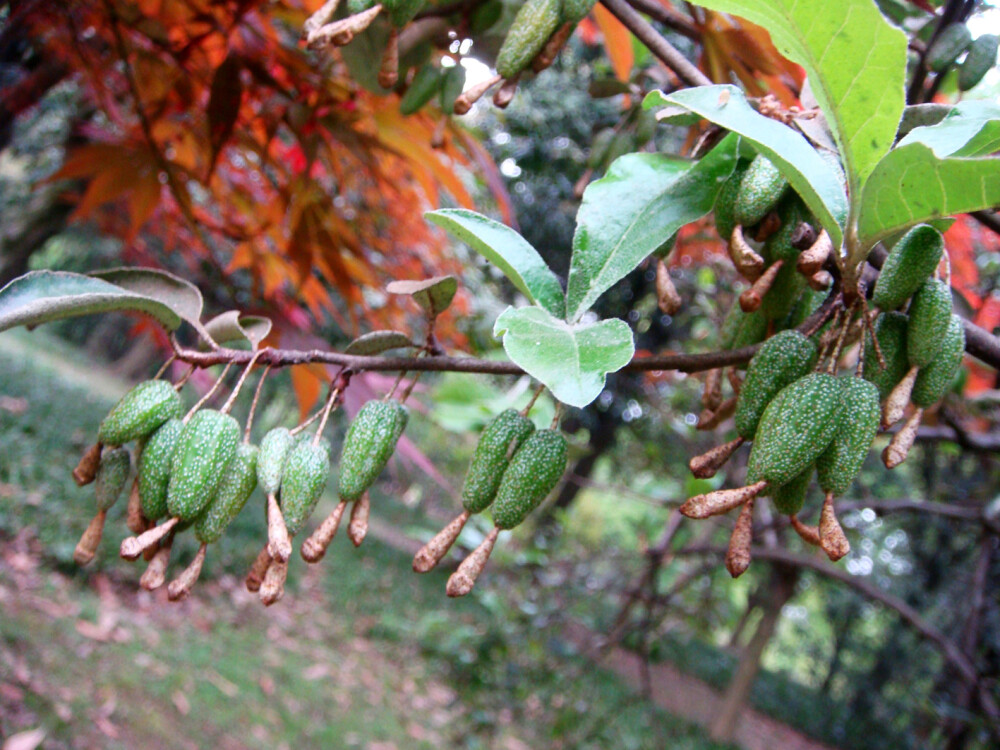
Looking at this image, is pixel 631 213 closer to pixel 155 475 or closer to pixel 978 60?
pixel 155 475

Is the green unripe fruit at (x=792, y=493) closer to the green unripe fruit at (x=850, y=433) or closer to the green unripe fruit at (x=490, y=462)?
the green unripe fruit at (x=850, y=433)

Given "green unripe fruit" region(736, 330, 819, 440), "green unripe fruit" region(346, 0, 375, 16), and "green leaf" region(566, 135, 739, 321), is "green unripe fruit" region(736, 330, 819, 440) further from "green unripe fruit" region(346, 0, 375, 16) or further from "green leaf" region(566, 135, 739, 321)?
"green unripe fruit" region(346, 0, 375, 16)

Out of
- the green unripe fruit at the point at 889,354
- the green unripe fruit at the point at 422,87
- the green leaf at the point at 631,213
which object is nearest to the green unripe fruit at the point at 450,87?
the green unripe fruit at the point at 422,87

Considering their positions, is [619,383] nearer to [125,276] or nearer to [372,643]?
[372,643]

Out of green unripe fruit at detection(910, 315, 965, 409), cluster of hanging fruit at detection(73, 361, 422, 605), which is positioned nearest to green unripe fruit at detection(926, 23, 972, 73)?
green unripe fruit at detection(910, 315, 965, 409)

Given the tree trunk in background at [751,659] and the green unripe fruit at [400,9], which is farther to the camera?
the tree trunk in background at [751,659]

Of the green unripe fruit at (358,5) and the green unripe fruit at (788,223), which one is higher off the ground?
the green unripe fruit at (358,5)

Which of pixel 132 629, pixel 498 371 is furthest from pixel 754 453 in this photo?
pixel 132 629
